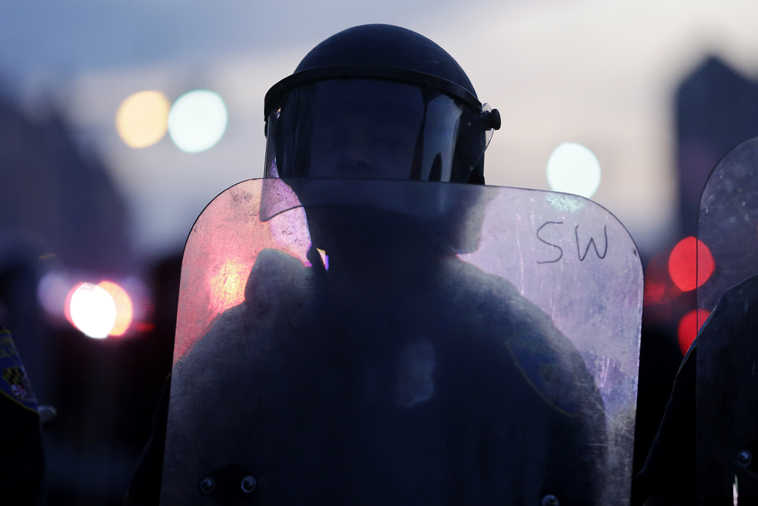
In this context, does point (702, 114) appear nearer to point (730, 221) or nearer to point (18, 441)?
point (730, 221)

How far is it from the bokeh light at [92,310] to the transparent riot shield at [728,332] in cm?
915

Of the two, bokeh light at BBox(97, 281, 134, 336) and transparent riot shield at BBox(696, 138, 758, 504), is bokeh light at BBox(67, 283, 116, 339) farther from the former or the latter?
transparent riot shield at BBox(696, 138, 758, 504)

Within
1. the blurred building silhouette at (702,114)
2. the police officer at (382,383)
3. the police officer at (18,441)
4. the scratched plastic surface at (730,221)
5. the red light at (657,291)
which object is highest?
the blurred building silhouette at (702,114)

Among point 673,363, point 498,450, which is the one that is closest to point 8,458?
→ point 498,450

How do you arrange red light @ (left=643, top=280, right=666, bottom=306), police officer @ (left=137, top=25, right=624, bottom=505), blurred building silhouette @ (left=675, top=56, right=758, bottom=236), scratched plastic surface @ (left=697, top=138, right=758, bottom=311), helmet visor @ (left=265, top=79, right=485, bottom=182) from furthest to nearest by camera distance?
blurred building silhouette @ (left=675, top=56, right=758, bottom=236) → red light @ (left=643, top=280, right=666, bottom=306) → helmet visor @ (left=265, top=79, right=485, bottom=182) → scratched plastic surface @ (left=697, top=138, right=758, bottom=311) → police officer @ (left=137, top=25, right=624, bottom=505)

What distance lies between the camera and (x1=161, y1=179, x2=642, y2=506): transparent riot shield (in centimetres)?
109

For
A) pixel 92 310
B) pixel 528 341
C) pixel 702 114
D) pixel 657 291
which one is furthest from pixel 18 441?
pixel 702 114

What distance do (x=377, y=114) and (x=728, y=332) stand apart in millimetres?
932

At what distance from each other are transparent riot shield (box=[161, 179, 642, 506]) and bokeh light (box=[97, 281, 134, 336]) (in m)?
8.94

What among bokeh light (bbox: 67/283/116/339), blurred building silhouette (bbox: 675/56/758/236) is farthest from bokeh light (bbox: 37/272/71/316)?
blurred building silhouette (bbox: 675/56/758/236)

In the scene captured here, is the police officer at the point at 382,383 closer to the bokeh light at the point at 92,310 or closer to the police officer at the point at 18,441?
the police officer at the point at 18,441

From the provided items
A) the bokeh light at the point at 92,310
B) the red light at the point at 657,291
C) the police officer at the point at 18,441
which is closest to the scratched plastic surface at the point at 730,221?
the police officer at the point at 18,441

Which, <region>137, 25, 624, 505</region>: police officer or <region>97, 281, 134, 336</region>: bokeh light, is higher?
<region>137, 25, 624, 505</region>: police officer

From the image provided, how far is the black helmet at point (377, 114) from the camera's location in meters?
1.65
